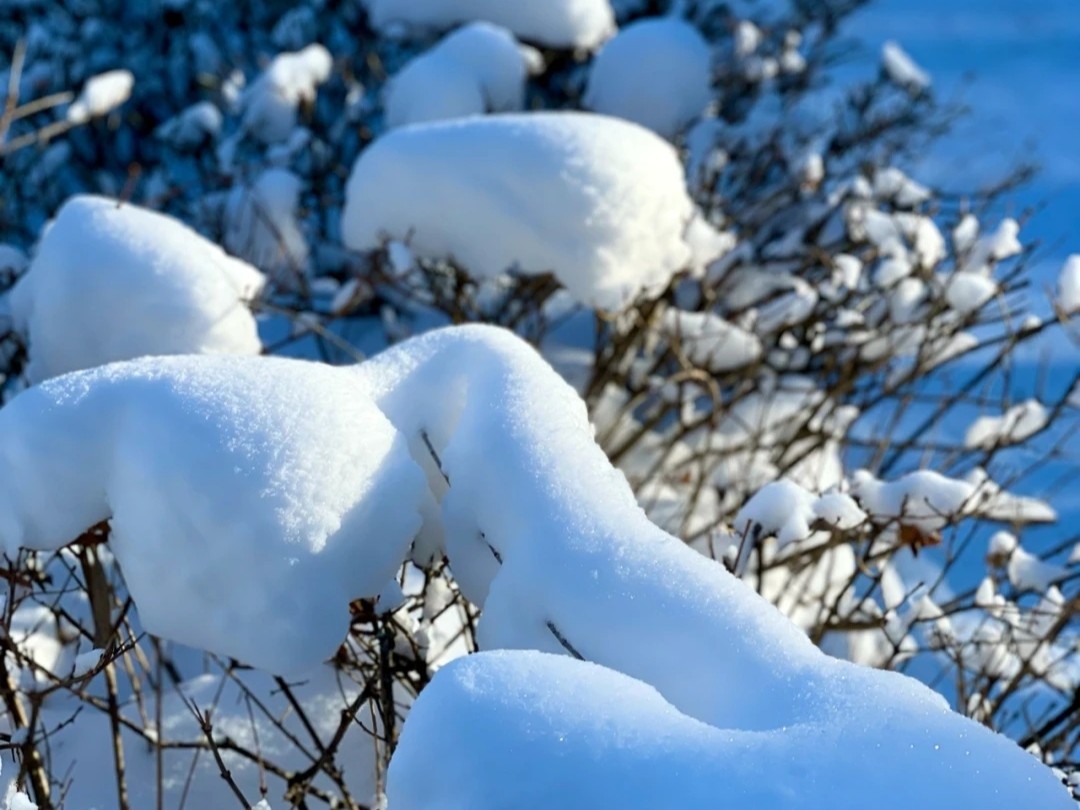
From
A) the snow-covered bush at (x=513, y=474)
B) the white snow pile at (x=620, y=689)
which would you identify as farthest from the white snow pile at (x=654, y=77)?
the white snow pile at (x=620, y=689)

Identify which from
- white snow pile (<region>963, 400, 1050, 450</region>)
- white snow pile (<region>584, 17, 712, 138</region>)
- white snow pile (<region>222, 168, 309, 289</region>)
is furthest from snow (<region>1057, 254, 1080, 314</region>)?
white snow pile (<region>222, 168, 309, 289</region>)

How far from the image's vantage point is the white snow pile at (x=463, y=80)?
3.85m

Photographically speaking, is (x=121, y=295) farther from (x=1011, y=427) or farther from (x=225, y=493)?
(x=1011, y=427)

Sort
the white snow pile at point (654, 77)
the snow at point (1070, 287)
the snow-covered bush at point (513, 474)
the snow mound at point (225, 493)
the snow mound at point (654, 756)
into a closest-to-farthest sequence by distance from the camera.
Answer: the snow mound at point (654, 756) < the snow-covered bush at point (513, 474) < the snow mound at point (225, 493) < the snow at point (1070, 287) < the white snow pile at point (654, 77)

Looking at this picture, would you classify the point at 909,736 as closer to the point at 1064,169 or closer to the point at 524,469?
the point at 524,469

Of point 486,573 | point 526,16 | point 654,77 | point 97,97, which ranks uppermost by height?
point 526,16

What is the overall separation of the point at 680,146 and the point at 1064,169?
8.85ft

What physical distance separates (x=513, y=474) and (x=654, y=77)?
9.72 ft

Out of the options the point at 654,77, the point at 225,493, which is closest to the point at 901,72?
the point at 654,77

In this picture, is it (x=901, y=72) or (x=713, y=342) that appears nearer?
(x=713, y=342)

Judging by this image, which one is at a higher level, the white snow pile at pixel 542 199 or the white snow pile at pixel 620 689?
the white snow pile at pixel 542 199

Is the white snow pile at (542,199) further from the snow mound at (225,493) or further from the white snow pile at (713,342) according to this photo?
the snow mound at (225,493)

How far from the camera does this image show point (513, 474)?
1540mm

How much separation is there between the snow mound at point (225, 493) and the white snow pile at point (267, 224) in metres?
2.51
